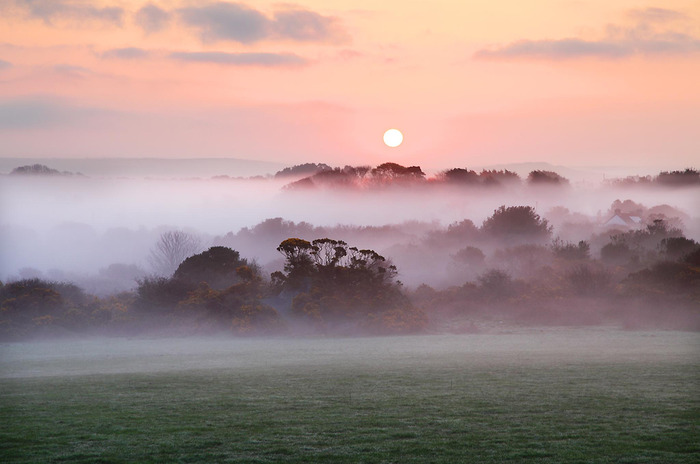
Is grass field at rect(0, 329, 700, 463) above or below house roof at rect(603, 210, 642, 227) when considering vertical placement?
below

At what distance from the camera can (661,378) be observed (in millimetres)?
24984

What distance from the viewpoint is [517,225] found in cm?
A: 8444

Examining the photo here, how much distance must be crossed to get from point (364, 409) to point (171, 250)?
2542 inches

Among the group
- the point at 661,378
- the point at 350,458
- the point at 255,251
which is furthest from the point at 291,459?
the point at 255,251

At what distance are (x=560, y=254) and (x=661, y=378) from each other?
50123 mm

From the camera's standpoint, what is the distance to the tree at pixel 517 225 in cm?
8319

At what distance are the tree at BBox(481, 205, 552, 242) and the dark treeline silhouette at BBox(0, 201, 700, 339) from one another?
1093 cm

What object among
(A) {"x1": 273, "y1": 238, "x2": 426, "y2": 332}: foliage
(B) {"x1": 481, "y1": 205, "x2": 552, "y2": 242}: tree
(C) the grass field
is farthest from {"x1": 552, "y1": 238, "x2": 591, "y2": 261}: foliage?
(C) the grass field

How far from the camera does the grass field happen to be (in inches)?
582

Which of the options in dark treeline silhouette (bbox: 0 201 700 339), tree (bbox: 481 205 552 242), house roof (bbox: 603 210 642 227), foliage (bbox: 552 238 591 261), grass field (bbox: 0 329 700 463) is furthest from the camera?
house roof (bbox: 603 210 642 227)

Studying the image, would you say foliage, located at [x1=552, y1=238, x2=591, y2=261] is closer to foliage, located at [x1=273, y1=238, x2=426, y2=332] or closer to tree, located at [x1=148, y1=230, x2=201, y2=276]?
foliage, located at [x1=273, y1=238, x2=426, y2=332]

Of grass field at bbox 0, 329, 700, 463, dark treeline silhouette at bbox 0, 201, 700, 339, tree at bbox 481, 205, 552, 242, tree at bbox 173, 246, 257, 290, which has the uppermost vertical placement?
tree at bbox 481, 205, 552, 242

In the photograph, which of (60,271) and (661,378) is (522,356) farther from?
(60,271)

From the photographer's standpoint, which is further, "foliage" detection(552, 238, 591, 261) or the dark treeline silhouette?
"foliage" detection(552, 238, 591, 261)
